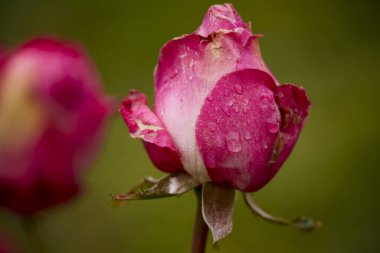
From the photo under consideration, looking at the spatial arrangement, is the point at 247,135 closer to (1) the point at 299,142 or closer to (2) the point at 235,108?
(2) the point at 235,108

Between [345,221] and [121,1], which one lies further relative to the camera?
[121,1]

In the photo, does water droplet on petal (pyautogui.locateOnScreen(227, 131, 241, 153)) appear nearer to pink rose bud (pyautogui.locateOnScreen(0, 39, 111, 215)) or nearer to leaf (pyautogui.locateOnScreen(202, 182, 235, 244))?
leaf (pyautogui.locateOnScreen(202, 182, 235, 244))

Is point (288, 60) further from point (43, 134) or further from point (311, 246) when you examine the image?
point (43, 134)

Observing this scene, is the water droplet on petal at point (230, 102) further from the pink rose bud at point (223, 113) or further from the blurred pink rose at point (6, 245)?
the blurred pink rose at point (6, 245)

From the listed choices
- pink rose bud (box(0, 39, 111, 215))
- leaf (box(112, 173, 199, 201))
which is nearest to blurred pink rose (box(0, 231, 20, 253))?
pink rose bud (box(0, 39, 111, 215))

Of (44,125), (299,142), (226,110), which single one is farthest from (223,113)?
(299,142)

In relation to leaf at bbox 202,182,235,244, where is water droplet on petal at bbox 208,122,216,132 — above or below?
above

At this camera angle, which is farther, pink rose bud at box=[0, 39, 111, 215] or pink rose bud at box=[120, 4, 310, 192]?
pink rose bud at box=[0, 39, 111, 215]

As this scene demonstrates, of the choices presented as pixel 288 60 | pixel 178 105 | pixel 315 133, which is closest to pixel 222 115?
pixel 178 105
